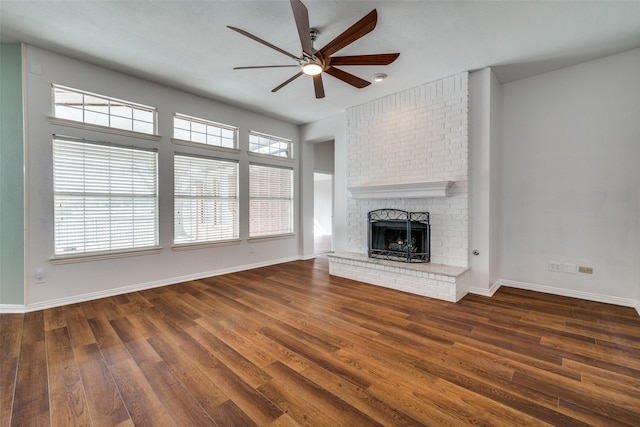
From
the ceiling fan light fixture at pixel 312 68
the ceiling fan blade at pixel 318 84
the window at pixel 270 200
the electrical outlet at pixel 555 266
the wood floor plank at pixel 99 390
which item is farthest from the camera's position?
the window at pixel 270 200

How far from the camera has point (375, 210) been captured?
15.2 ft

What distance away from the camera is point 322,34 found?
2.83 meters

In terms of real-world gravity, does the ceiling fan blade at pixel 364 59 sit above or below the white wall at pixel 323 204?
above

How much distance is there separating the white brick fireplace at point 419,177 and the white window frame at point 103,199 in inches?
120

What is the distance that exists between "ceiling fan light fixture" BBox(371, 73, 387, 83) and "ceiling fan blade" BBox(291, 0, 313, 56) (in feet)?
5.49

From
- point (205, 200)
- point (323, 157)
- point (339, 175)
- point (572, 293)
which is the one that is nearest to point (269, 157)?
point (339, 175)

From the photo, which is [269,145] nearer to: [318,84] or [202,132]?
[202,132]

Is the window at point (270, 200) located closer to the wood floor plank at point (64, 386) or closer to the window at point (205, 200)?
the window at point (205, 200)

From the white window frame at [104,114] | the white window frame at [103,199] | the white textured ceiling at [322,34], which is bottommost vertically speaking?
the white window frame at [103,199]

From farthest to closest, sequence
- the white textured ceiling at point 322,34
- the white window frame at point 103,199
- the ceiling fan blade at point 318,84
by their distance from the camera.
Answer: the white window frame at point 103,199, the ceiling fan blade at point 318,84, the white textured ceiling at point 322,34

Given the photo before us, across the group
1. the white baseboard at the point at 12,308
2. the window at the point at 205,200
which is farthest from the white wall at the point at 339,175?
the white baseboard at the point at 12,308

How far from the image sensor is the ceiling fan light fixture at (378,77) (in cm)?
374

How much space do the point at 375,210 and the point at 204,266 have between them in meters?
3.09

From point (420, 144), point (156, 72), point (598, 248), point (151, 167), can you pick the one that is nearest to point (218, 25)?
point (156, 72)
